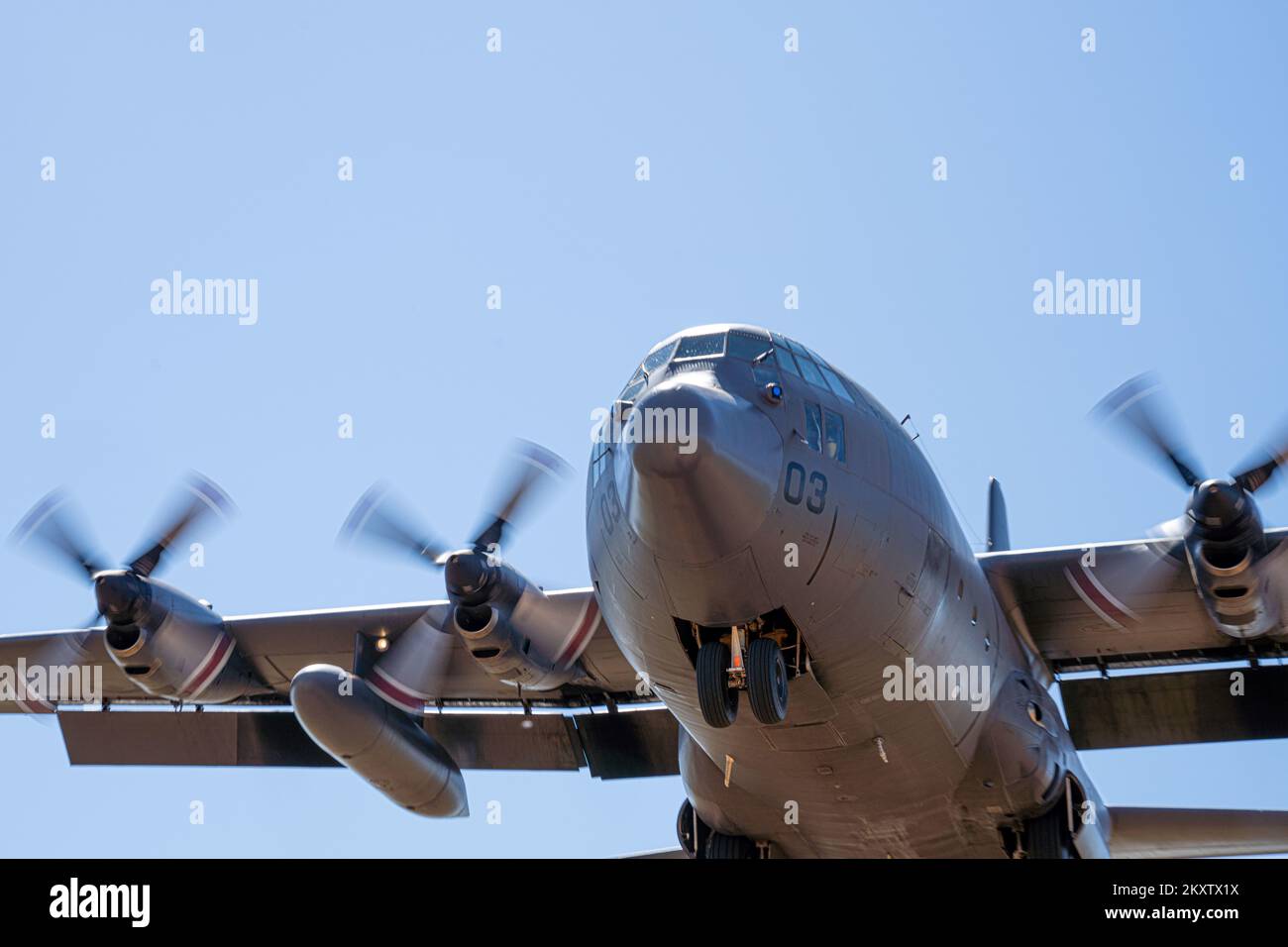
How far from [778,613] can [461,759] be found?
30.0 feet

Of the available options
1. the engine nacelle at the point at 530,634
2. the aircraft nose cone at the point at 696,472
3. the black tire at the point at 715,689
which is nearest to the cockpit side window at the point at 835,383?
the aircraft nose cone at the point at 696,472

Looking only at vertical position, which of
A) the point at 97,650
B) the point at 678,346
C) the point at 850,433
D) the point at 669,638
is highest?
the point at 678,346

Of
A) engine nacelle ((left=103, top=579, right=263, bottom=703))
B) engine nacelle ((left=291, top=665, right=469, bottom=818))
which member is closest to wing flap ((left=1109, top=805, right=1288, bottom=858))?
engine nacelle ((left=291, top=665, right=469, bottom=818))

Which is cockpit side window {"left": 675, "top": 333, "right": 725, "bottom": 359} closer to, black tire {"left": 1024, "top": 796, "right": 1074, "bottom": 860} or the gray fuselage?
the gray fuselage

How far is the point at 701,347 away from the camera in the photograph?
34.2 feet

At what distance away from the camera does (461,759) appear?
59.8ft

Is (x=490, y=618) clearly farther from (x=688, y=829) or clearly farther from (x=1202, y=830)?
(x=1202, y=830)

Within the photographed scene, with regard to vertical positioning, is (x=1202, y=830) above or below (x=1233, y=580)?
below

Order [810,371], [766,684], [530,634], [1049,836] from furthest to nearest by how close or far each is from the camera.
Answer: [530,634]
[1049,836]
[810,371]
[766,684]

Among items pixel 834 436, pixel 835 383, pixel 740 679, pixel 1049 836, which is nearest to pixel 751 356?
pixel 834 436

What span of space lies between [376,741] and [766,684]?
255 inches

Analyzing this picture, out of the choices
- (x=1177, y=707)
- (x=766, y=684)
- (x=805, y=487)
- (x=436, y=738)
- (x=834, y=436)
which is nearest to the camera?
(x=766, y=684)
